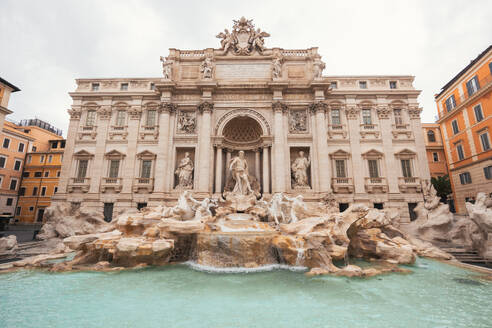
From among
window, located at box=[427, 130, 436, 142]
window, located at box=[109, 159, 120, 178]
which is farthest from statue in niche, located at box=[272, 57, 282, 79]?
window, located at box=[427, 130, 436, 142]

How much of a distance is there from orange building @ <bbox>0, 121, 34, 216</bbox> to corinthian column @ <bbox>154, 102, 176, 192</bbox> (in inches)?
926

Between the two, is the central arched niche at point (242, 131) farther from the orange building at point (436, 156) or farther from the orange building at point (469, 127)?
the orange building at point (436, 156)

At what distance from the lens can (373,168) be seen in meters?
17.7

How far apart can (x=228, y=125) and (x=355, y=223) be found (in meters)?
12.2

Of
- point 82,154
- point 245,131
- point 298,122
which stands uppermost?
point 298,122

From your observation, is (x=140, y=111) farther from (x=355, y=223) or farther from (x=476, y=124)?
(x=476, y=124)

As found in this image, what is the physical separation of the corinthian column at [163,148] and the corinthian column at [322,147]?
11.9 metres

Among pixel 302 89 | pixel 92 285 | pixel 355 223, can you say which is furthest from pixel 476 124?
pixel 92 285

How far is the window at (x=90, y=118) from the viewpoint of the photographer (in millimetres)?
18989

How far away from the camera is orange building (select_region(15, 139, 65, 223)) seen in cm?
2784

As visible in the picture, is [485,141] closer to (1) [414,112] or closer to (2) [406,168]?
(1) [414,112]

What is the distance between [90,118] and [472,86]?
111ft

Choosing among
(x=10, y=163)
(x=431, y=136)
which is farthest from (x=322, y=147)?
(x=10, y=163)

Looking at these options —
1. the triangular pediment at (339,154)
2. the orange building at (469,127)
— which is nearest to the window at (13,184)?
the triangular pediment at (339,154)
